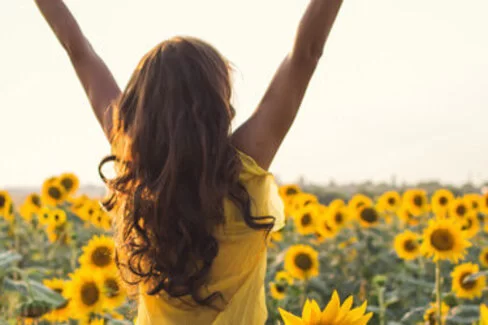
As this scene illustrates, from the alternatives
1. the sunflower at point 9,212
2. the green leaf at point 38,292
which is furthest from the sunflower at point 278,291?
the sunflower at point 9,212

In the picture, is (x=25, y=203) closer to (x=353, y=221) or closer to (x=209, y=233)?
(x=353, y=221)

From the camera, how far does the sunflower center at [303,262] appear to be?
4.73m

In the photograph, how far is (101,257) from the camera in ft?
12.0

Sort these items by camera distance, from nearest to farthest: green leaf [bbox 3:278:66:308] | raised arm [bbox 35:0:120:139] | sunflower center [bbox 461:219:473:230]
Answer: raised arm [bbox 35:0:120:139] < green leaf [bbox 3:278:66:308] < sunflower center [bbox 461:219:473:230]

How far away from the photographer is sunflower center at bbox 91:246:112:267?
3646mm

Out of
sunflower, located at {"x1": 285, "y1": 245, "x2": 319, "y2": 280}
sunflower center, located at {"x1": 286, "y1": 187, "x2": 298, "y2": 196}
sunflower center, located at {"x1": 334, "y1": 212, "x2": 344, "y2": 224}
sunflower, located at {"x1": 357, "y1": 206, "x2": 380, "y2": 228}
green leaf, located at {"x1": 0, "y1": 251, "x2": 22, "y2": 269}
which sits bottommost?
sunflower, located at {"x1": 357, "y1": 206, "x2": 380, "y2": 228}

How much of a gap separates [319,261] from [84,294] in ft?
9.41

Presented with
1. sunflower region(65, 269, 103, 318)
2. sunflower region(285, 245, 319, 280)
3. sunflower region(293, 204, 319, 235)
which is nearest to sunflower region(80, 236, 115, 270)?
sunflower region(65, 269, 103, 318)

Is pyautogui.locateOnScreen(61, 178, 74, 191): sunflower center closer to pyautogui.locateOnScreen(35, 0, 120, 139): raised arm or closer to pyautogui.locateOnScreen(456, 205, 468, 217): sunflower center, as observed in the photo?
pyautogui.locateOnScreen(456, 205, 468, 217): sunflower center

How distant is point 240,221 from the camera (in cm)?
202

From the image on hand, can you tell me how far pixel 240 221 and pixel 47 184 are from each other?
4542 millimetres

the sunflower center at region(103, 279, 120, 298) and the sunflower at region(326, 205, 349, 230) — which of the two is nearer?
the sunflower center at region(103, 279, 120, 298)

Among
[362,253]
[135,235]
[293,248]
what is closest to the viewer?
[135,235]

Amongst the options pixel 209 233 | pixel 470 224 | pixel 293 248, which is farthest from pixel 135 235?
pixel 470 224
